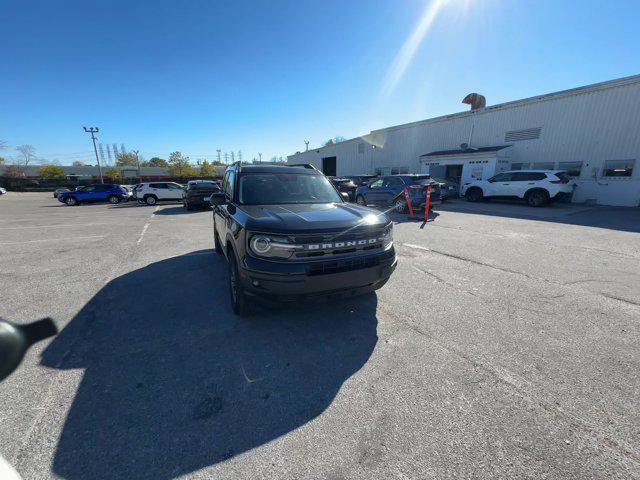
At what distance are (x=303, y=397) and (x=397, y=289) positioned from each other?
96.1 inches

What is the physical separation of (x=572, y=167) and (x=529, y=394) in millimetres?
19142

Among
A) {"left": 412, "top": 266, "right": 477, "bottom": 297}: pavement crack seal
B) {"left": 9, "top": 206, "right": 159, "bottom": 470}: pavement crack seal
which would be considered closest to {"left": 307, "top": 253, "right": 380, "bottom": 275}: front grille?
{"left": 412, "top": 266, "right": 477, "bottom": 297}: pavement crack seal

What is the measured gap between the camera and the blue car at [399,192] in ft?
37.3

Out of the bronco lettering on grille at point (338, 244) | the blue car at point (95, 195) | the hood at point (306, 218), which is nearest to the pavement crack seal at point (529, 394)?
the bronco lettering on grille at point (338, 244)

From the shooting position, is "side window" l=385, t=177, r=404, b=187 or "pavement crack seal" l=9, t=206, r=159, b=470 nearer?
"pavement crack seal" l=9, t=206, r=159, b=470

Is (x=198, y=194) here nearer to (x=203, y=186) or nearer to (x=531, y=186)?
(x=203, y=186)

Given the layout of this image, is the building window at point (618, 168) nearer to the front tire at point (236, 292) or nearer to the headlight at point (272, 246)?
the headlight at point (272, 246)

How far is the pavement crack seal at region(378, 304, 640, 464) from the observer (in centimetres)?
184

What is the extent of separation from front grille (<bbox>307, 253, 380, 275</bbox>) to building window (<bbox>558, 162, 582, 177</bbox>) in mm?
18918

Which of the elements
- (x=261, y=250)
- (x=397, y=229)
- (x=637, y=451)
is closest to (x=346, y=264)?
(x=261, y=250)

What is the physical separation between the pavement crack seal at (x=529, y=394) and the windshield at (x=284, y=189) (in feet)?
7.63

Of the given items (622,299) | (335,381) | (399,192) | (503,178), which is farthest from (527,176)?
(335,381)

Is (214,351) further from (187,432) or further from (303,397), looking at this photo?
(303,397)

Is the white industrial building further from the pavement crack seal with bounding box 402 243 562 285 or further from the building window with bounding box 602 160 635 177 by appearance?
the pavement crack seal with bounding box 402 243 562 285
